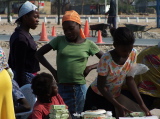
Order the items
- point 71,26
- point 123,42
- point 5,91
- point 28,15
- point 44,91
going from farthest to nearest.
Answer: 1. point 28,15
2. point 71,26
3. point 123,42
4. point 44,91
5. point 5,91

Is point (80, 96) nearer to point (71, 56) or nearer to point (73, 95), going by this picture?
point (73, 95)

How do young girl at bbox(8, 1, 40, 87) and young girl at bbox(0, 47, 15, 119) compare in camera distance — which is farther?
young girl at bbox(8, 1, 40, 87)

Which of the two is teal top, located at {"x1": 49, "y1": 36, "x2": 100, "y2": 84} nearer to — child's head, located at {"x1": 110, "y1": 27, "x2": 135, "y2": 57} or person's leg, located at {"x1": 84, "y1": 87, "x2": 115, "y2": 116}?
person's leg, located at {"x1": 84, "y1": 87, "x2": 115, "y2": 116}

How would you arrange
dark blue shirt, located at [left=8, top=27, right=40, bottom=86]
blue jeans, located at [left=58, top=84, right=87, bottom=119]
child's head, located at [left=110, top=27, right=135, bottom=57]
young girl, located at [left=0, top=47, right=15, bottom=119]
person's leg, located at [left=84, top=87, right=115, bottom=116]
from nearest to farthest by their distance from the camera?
young girl, located at [left=0, top=47, right=15, bottom=119], child's head, located at [left=110, top=27, right=135, bottom=57], person's leg, located at [left=84, top=87, right=115, bottom=116], blue jeans, located at [left=58, top=84, right=87, bottom=119], dark blue shirt, located at [left=8, top=27, right=40, bottom=86]

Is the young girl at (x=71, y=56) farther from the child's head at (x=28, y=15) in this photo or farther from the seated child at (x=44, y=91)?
the seated child at (x=44, y=91)

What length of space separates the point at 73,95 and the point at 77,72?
0.89 ft

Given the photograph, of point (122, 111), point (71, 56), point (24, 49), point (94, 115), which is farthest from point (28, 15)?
point (94, 115)

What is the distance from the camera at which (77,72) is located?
4875 mm

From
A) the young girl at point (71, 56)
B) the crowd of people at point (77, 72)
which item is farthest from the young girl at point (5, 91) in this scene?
the young girl at point (71, 56)

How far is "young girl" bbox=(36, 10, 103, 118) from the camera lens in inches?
190

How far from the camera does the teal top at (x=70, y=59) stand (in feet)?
15.9

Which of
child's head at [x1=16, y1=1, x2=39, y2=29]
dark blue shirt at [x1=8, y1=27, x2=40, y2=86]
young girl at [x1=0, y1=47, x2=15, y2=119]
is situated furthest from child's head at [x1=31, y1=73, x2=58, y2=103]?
child's head at [x1=16, y1=1, x2=39, y2=29]

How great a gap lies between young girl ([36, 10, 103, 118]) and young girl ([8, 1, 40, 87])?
21 centimetres

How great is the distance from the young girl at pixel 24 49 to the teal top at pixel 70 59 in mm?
368
